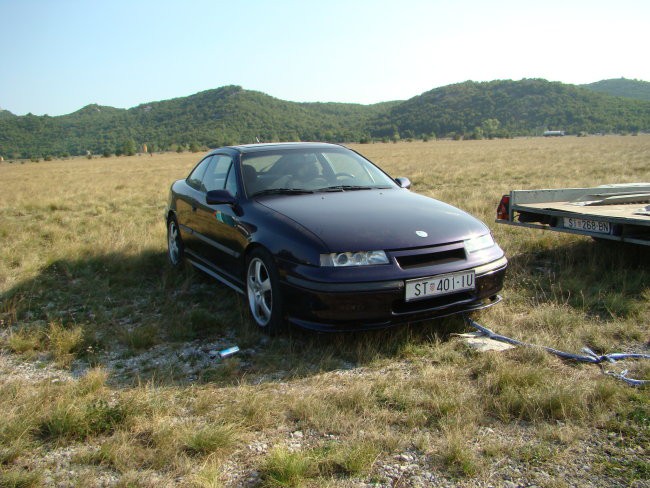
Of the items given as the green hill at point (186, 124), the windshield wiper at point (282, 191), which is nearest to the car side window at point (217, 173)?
the windshield wiper at point (282, 191)

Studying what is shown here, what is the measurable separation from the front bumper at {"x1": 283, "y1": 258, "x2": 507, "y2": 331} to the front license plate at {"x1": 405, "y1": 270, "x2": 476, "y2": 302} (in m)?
0.05

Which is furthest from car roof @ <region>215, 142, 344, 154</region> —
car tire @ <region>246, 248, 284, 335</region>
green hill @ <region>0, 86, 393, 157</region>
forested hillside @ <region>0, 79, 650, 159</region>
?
forested hillside @ <region>0, 79, 650, 159</region>

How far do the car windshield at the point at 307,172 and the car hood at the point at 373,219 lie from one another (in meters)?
0.18

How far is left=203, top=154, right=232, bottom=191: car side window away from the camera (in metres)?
5.26

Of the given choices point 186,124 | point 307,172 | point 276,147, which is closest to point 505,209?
point 307,172

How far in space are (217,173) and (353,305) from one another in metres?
2.53

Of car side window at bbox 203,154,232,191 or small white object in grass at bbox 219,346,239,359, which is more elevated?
car side window at bbox 203,154,232,191

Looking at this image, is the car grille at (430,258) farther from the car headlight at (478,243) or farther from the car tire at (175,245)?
the car tire at (175,245)

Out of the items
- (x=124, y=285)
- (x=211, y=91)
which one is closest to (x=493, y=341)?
(x=124, y=285)

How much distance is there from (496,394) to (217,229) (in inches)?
113

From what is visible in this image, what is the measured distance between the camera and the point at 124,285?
19.3ft

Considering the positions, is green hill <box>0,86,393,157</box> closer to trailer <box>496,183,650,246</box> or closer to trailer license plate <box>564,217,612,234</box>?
trailer <box>496,183,650,246</box>

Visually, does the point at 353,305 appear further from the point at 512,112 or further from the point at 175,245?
the point at 512,112

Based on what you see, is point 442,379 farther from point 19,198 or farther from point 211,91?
point 211,91
